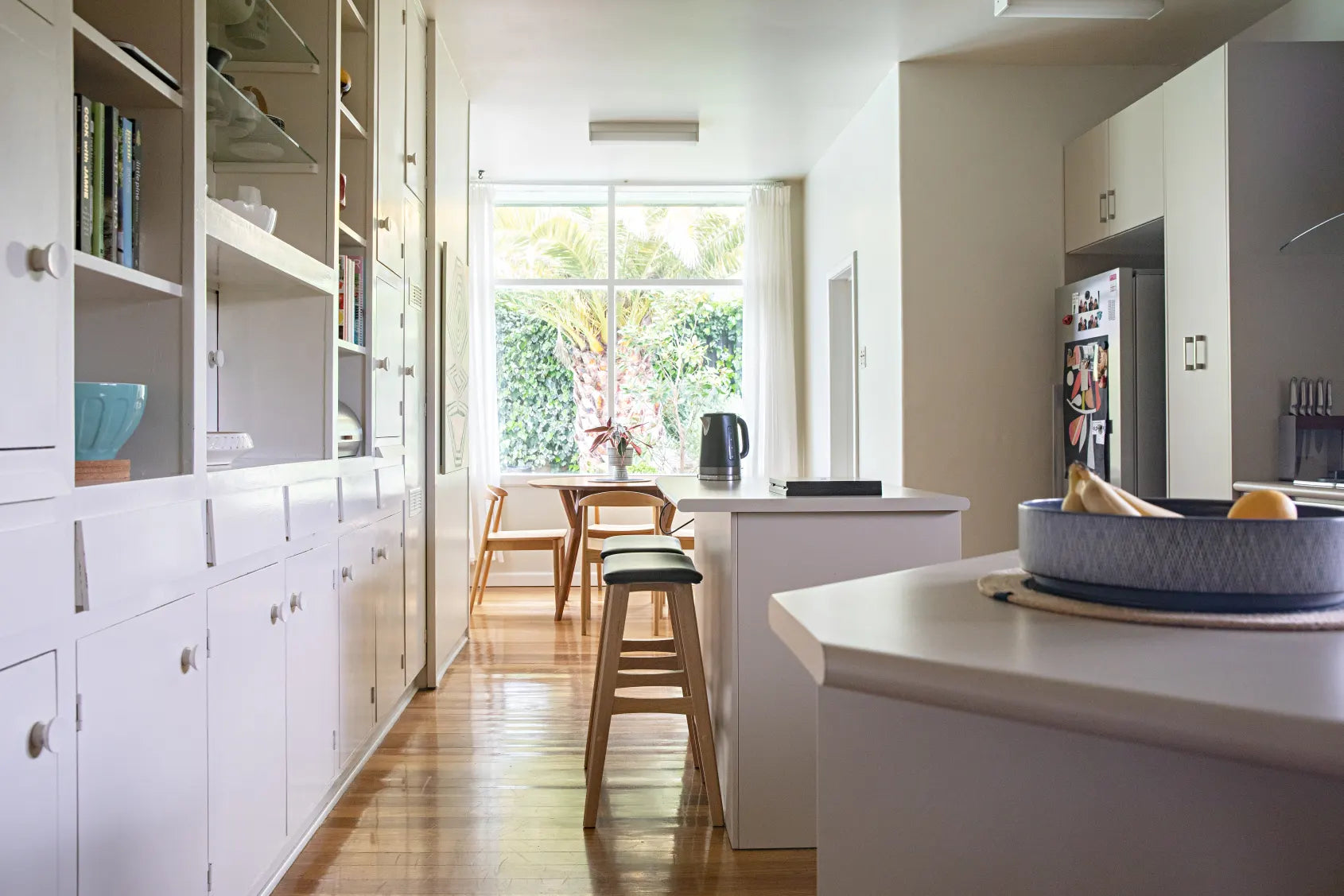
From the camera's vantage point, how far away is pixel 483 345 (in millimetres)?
6594

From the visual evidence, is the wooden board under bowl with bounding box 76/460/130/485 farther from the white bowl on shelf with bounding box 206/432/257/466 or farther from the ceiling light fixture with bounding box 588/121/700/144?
the ceiling light fixture with bounding box 588/121/700/144

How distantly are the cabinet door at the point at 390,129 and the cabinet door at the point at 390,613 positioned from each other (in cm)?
93

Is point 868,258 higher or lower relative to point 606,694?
higher

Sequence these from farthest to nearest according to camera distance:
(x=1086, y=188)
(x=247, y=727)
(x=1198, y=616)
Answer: (x=1086, y=188), (x=247, y=727), (x=1198, y=616)

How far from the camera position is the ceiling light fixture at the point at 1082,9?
12.0ft

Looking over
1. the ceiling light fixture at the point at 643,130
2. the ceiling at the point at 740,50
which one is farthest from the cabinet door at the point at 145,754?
the ceiling light fixture at the point at 643,130

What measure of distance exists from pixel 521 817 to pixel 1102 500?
216cm

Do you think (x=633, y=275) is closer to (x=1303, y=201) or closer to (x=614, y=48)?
(x=614, y=48)

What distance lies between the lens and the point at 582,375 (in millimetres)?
6852

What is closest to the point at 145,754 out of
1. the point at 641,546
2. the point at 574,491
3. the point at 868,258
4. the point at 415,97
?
the point at 641,546

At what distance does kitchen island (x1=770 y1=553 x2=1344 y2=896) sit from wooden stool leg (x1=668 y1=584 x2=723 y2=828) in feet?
4.83

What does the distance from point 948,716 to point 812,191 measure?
594 centimetres

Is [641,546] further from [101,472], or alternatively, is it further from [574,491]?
[574,491]

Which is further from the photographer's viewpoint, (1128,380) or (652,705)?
(1128,380)
